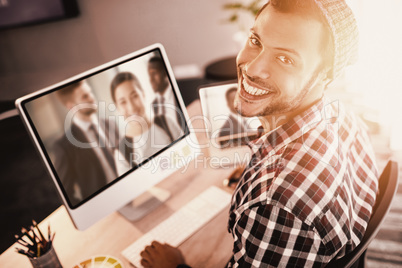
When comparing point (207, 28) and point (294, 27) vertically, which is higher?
point (294, 27)

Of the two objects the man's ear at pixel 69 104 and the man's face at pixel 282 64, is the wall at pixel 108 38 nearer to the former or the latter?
the man's face at pixel 282 64

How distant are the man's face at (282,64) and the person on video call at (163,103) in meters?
0.32

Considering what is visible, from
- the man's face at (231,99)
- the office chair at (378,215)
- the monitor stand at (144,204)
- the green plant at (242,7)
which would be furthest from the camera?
the green plant at (242,7)

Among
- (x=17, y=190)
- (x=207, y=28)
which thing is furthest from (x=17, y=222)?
(x=207, y=28)

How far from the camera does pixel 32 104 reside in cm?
88

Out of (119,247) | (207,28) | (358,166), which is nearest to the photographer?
(358,166)

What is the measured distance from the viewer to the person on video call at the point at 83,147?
953 mm

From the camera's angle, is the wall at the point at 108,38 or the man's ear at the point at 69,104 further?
the wall at the point at 108,38

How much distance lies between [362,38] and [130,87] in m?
1.81

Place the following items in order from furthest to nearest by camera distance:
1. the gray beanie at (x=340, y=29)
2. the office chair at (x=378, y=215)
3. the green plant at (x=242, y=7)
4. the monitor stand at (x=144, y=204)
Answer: the green plant at (x=242, y=7), the monitor stand at (x=144, y=204), the gray beanie at (x=340, y=29), the office chair at (x=378, y=215)

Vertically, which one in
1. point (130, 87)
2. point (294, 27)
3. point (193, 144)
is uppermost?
point (294, 27)

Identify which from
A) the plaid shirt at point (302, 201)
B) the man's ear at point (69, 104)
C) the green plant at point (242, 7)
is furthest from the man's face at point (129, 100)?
the green plant at point (242, 7)

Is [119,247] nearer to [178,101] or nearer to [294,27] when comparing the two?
[178,101]

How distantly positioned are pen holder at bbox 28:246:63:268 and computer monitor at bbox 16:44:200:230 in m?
0.11
